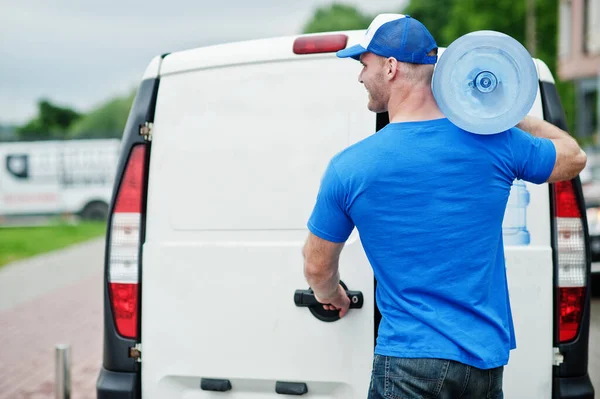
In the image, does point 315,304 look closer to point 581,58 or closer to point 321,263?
point 321,263

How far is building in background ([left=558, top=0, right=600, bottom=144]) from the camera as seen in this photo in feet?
108

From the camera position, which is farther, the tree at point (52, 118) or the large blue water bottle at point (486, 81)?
the tree at point (52, 118)

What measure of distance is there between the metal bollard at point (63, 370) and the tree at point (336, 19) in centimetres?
7227

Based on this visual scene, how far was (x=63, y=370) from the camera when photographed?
193 inches

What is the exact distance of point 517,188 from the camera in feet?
9.80

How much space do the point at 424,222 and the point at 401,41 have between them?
55cm

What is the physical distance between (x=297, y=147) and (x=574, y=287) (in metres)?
1.25

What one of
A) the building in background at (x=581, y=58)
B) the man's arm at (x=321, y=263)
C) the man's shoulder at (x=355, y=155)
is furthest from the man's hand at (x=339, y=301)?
→ the building in background at (x=581, y=58)

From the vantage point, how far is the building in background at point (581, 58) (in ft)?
108

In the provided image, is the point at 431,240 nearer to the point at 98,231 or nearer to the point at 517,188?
the point at 517,188

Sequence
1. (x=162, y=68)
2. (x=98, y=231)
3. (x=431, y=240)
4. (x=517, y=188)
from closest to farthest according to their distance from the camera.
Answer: (x=431, y=240) < (x=517, y=188) < (x=162, y=68) < (x=98, y=231)

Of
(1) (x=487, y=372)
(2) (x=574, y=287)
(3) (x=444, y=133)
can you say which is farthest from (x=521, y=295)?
(3) (x=444, y=133)

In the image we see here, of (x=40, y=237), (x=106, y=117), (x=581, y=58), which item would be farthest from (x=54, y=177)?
(x=106, y=117)

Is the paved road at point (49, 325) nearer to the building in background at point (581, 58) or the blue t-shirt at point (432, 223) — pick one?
the blue t-shirt at point (432, 223)
